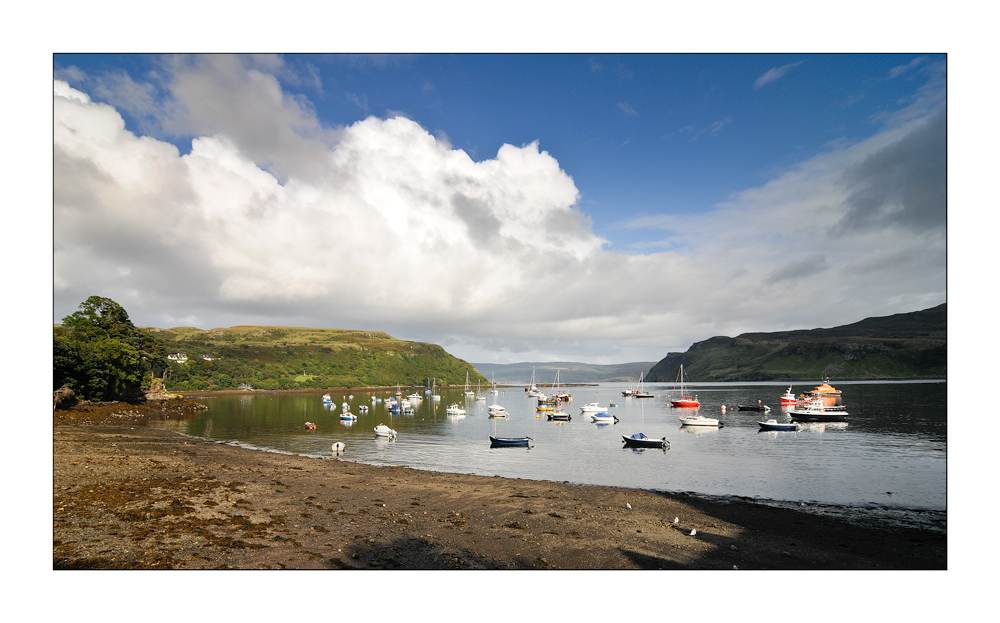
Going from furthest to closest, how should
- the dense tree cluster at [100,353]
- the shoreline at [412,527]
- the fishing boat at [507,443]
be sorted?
the dense tree cluster at [100,353] < the fishing boat at [507,443] < the shoreline at [412,527]

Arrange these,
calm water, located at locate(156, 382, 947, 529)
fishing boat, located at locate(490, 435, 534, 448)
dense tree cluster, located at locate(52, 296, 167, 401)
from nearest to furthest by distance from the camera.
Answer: calm water, located at locate(156, 382, 947, 529) → fishing boat, located at locate(490, 435, 534, 448) → dense tree cluster, located at locate(52, 296, 167, 401)

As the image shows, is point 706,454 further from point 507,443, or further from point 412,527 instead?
point 412,527

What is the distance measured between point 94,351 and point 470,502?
71281mm

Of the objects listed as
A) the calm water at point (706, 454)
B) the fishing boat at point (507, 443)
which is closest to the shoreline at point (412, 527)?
the calm water at point (706, 454)

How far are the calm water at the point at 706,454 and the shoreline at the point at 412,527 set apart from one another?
7.00 meters

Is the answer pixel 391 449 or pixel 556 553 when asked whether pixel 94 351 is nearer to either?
pixel 391 449

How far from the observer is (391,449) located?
46.2m

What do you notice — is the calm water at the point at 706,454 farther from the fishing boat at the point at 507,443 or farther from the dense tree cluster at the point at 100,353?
the dense tree cluster at the point at 100,353

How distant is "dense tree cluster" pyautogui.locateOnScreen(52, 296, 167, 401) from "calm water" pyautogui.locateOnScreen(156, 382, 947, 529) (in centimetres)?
1435

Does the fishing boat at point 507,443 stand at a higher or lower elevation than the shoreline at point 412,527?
lower

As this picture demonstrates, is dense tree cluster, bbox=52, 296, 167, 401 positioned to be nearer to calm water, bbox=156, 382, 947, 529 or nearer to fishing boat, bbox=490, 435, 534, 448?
calm water, bbox=156, 382, 947, 529

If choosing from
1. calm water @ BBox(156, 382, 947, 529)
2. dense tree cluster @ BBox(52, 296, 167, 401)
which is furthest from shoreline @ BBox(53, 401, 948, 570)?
dense tree cluster @ BBox(52, 296, 167, 401)

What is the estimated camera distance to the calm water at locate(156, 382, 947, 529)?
2809 centimetres

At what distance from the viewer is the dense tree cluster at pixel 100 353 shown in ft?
197
